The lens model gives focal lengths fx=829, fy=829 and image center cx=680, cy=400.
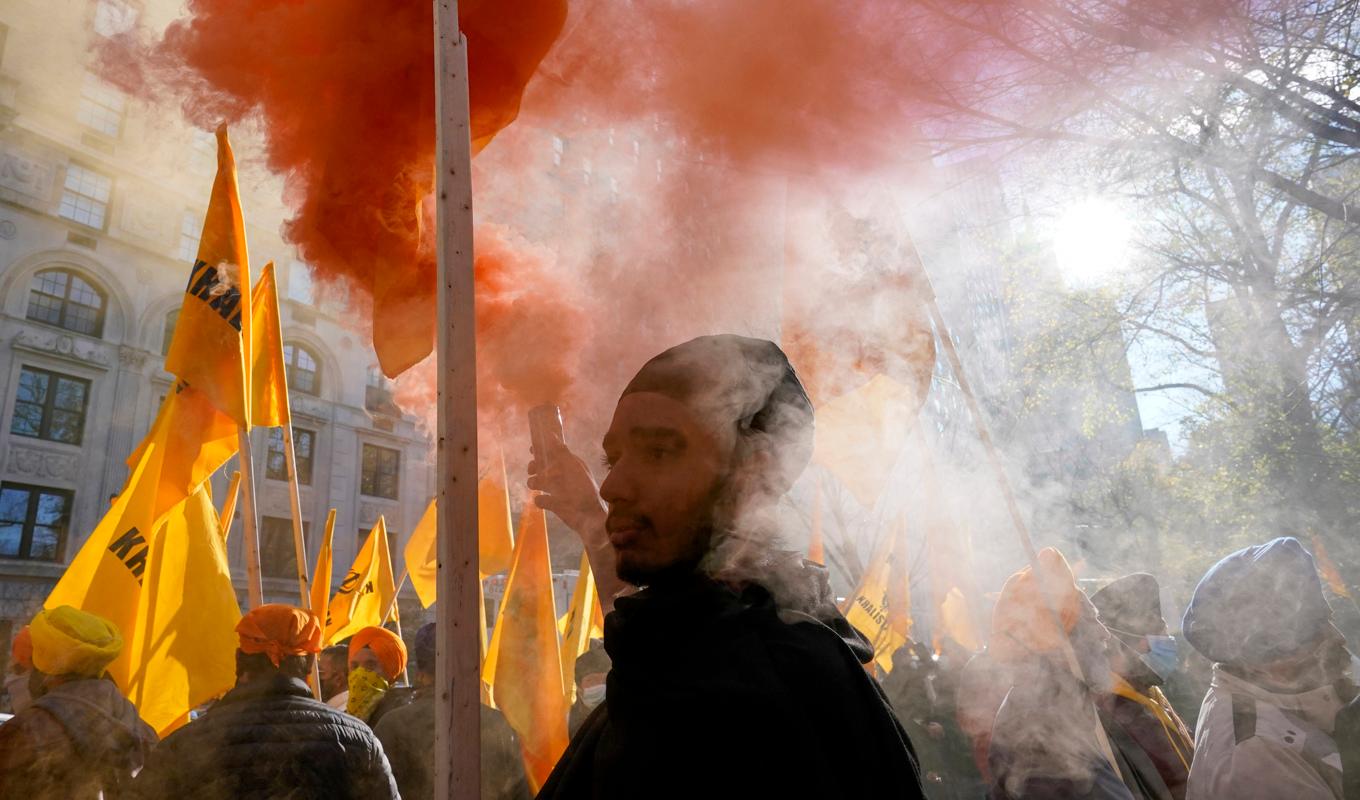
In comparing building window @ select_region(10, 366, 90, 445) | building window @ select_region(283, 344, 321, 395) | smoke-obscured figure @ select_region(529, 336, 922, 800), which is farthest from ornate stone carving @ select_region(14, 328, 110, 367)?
smoke-obscured figure @ select_region(529, 336, 922, 800)

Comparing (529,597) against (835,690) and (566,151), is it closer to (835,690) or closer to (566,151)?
(566,151)

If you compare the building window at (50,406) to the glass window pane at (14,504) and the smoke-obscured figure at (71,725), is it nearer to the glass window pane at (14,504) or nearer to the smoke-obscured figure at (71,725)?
the glass window pane at (14,504)

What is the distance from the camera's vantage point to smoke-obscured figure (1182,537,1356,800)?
8.16 ft

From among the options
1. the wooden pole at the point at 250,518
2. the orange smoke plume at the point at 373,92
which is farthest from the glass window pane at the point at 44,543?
the orange smoke plume at the point at 373,92

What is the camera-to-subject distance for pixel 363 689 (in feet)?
16.0

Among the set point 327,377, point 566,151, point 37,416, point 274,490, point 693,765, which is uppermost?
point 327,377

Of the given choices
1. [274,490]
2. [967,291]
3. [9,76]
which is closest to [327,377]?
[274,490]

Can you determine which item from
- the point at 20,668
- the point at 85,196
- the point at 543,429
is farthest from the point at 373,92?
the point at 85,196

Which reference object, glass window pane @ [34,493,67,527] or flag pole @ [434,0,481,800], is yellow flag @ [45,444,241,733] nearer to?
flag pole @ [434,0,481,800]

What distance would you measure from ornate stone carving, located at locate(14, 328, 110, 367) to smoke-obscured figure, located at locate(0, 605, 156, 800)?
1943 cm

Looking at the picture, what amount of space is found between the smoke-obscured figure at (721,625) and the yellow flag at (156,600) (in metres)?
3.38

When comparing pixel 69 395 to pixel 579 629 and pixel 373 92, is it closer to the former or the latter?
pixel 579 629

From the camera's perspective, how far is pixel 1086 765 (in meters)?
2.65

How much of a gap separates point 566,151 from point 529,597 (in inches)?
105
